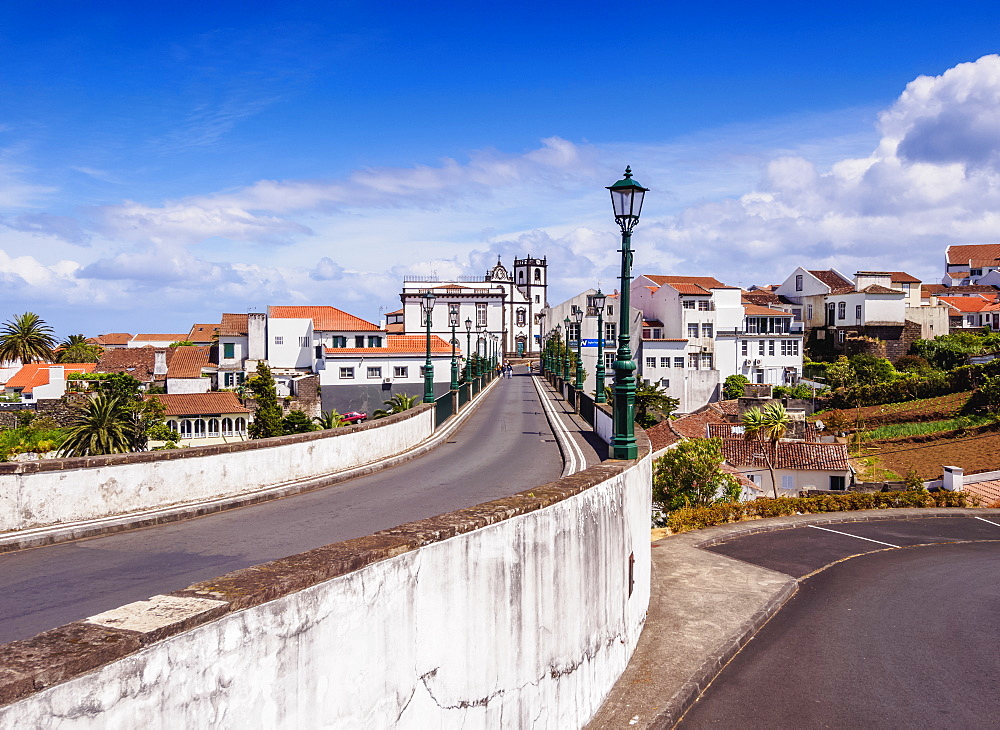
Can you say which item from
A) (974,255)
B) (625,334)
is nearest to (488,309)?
(974,255)

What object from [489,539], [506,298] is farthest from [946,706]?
[506,298]

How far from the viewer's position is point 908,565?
1644cm

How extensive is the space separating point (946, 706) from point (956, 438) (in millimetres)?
41434

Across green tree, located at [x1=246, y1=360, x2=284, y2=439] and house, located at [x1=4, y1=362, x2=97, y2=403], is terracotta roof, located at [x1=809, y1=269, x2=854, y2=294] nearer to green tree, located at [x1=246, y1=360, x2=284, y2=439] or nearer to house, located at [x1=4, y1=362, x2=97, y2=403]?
green tree, located at [x1=246, y1=360, x2=284, y2=439]

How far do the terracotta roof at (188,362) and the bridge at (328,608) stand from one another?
57.6 m

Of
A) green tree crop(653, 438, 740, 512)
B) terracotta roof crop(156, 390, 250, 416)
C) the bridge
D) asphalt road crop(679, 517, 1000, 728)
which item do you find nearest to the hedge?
green tree crop(653, 438, 740, 512)

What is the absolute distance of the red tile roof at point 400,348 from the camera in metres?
61.3

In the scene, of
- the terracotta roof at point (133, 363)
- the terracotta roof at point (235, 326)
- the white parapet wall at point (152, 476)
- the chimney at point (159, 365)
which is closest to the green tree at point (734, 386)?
the terracotta roof at point (235, 326)

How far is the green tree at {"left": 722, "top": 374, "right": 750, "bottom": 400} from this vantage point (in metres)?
66.3

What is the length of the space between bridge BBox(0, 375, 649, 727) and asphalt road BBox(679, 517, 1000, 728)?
5.90 ft

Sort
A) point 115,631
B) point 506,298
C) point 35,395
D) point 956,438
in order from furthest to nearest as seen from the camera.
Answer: point 506,298, point 35,395, point 956,438, point 115,631

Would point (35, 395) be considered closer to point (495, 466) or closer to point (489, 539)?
point (495, 466)

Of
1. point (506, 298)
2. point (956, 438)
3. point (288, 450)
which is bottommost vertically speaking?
point (956, 438)

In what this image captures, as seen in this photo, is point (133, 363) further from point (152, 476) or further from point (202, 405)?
point (152, 476)
